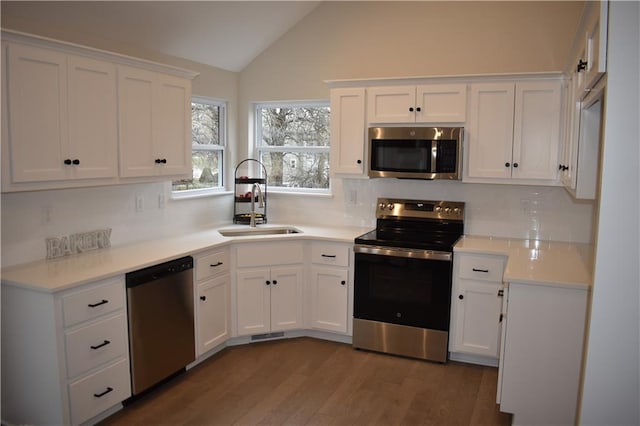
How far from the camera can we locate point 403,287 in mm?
3906

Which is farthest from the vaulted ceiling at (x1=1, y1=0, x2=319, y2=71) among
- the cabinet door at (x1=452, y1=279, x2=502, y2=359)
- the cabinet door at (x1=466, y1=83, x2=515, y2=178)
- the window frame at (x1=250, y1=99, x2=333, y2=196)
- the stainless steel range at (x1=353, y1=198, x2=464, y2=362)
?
the cabinet door at (x1=452, y1=279, x2=502, y2=359)

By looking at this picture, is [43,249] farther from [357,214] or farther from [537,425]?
[537,425]

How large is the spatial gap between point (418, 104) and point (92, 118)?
2298mm

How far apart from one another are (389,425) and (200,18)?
10.1ft

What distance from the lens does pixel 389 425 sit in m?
3.02

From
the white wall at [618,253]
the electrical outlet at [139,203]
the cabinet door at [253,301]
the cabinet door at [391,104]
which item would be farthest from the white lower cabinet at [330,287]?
the white wall at [618,253]

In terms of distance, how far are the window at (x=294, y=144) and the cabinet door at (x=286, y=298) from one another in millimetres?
1051

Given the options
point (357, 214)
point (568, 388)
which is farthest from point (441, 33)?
point (568, 388)

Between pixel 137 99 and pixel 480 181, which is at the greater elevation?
pixel 137 99

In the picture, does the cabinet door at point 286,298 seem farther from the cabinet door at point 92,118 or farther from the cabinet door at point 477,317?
the cabinet door at point 92,118

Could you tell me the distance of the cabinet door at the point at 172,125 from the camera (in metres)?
3.62

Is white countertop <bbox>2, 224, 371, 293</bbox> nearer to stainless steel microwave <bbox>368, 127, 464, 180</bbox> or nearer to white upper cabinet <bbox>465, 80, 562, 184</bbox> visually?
stainless steel microwave <bbox>368, 127, 464, 180</bbox>

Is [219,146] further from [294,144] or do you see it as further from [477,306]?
[477,306]

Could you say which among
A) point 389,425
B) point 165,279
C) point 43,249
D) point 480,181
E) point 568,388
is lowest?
point 389,425
